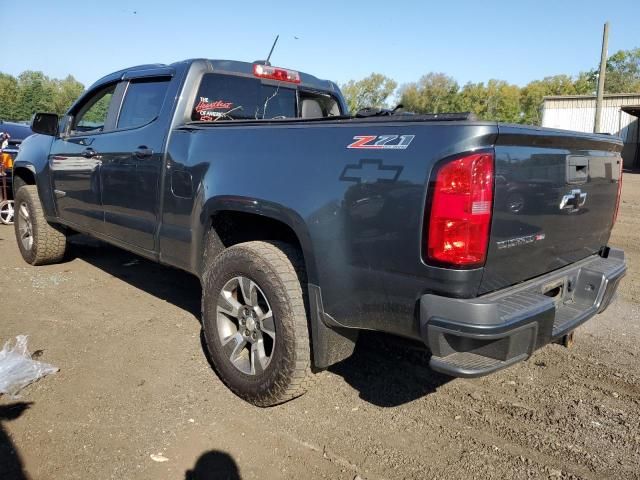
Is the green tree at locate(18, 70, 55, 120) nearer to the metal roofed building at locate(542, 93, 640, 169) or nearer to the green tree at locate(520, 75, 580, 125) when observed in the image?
the metal roofed building at locate(542, 93, 640, 169)

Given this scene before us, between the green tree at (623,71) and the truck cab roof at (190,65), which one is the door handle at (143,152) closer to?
the truck cab roof at (190,65)

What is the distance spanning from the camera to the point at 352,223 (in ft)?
7.90

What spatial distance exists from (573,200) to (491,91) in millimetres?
61612

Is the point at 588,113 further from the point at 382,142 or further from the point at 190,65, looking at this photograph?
the point at 382,142

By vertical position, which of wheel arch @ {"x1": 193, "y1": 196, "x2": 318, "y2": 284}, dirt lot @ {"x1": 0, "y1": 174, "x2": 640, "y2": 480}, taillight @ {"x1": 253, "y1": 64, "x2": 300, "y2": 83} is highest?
taillight @ {"x1": 253, "y1": 64, "x2": 300, "y2": 83}

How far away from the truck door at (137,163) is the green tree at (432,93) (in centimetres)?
4886

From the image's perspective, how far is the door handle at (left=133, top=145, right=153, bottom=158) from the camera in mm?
3705

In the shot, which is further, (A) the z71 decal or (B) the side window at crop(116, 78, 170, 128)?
(B) the side window at crop(116, 78, 170, 128)

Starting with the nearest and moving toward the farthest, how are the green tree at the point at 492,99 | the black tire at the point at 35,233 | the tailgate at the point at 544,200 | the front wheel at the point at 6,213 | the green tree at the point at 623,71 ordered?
the tailgate at the point at 544,200
the black tire at the point at 35,233
the front wheel at the point at 6,213
the green tree at the point at 492,99
the green tree at the point at 623,71

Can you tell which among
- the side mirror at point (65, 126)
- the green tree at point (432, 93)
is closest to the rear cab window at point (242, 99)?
the side mirror at point (65, 126)

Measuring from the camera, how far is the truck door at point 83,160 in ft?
14.5

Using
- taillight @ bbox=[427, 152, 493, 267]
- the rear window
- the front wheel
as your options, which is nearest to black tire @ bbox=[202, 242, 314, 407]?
taillight @ bbox=[427, 152, 493, 267]

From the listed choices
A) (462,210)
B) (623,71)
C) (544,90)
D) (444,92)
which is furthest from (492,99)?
(462,210)

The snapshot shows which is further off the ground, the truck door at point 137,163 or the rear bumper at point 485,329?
the truck door at point 137,163
